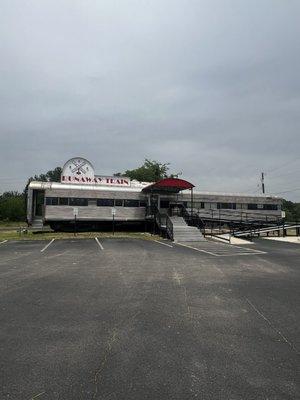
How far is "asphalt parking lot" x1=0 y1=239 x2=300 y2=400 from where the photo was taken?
4293 millimetres

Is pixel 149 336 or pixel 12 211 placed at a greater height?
pixel 12 211

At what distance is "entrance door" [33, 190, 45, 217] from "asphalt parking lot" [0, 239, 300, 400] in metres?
22.2

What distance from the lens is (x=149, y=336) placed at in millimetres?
5969

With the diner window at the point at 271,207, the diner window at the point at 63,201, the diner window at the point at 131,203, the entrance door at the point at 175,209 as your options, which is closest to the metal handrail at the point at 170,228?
the entrance door at the point at 175,209

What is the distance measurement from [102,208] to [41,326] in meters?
28.0

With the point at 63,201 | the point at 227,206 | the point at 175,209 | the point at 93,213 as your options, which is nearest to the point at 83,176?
the point at 93,213

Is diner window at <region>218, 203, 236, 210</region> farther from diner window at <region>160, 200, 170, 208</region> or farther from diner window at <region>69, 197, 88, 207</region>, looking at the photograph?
diner window at <region>69, 197, 88, 207</region>

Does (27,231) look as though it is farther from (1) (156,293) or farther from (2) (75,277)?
(1) (156,293)

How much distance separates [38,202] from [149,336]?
106 feet

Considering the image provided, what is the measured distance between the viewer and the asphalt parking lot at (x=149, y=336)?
14.1 ft

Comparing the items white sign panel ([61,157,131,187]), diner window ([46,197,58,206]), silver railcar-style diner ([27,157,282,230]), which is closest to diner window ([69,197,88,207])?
silver railcar-style diner ([27,157,282,230])

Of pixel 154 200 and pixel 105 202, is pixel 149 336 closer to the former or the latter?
pixel 105 202

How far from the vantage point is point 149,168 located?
80.0 meters

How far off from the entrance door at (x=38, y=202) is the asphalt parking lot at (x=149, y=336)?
22170mm
